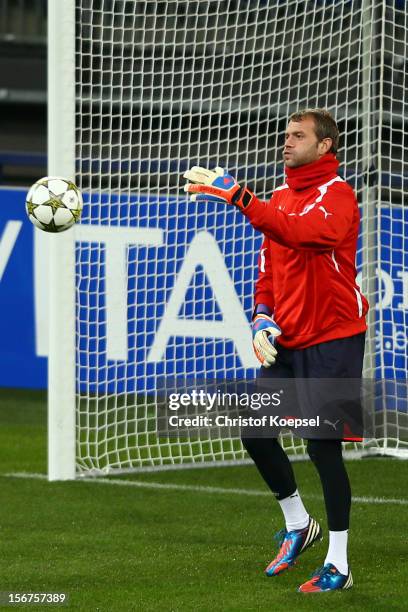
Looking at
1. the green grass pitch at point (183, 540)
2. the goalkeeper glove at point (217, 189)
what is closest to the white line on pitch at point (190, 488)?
the green grass pitch at point (183, 540)

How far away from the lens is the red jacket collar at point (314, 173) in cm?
506

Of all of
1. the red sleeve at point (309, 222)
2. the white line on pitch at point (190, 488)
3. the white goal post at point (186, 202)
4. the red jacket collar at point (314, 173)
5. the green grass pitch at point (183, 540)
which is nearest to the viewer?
the red sleeve at point (309, 222)

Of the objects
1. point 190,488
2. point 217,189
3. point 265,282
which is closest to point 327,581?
point 265,282

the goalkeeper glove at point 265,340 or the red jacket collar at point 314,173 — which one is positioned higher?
the red jacket collar at point 314,173

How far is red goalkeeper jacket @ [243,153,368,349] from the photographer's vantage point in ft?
16.3

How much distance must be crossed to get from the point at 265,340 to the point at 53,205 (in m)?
1.42

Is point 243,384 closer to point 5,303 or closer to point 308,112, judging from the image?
point 5,303

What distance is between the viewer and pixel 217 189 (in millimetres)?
4824

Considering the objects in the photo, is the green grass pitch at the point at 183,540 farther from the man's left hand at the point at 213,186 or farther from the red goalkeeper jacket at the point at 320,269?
the man's left hand at the point at 213,186

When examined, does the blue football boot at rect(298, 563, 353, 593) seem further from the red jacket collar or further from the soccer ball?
the soccer ball

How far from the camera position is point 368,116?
338 inches

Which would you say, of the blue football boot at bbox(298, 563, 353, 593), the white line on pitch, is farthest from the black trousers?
the white line on pitch

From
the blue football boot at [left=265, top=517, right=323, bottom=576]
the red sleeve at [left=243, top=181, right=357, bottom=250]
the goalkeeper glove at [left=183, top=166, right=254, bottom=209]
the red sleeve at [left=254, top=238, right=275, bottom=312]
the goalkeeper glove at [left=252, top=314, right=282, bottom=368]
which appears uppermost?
the goalkeeper glove at [left=183, top=166, right=254, bottom=209]

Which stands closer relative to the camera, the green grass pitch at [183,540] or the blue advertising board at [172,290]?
the green grass pitch at [183,540]
